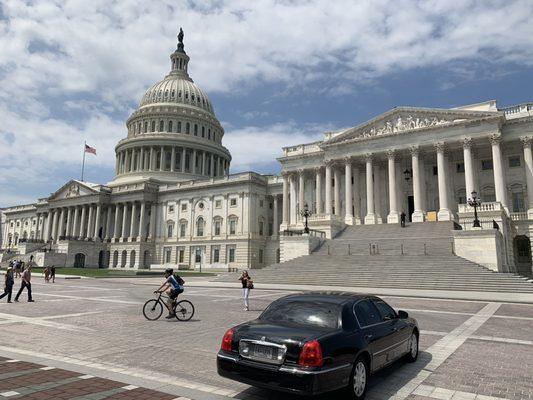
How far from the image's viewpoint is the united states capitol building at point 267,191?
46.9 meters

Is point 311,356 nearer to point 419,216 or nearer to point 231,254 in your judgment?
point 419,216

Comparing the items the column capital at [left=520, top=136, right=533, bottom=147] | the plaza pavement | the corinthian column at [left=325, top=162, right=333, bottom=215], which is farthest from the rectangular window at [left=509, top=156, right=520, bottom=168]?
the plaza pavement

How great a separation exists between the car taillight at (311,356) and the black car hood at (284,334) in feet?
0.30

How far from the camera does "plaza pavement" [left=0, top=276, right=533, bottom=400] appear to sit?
716 cm

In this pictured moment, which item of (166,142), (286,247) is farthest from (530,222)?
(166,142)

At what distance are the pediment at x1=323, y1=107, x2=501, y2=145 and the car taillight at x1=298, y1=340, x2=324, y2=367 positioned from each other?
47.7m

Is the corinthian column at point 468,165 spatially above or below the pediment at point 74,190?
below

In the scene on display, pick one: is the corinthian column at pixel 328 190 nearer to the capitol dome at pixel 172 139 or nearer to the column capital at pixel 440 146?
the column capital at pixel 440 146

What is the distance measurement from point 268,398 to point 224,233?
70.4 meters

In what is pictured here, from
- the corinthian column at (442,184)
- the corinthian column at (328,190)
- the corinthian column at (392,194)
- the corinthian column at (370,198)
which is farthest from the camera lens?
the corinthian column at (328,190)

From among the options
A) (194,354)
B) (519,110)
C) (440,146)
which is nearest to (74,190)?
(440,146)

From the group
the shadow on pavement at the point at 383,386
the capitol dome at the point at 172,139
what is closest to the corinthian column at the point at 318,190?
the capitol dome at the point at 172,139

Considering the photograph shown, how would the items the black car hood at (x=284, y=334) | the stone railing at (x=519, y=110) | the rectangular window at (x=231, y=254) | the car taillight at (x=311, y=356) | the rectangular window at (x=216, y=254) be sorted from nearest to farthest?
the car taillight at (x=311, y=356), the black car hood at (x=284, y=334), the stone railing at (x=519, y=110), the rectangular window at (x=231, y=254), the rectangular window at (x=216, y=254)

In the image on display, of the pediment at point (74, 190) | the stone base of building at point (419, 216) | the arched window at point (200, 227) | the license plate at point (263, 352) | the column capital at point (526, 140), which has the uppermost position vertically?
the pediment at point (74, 190)
